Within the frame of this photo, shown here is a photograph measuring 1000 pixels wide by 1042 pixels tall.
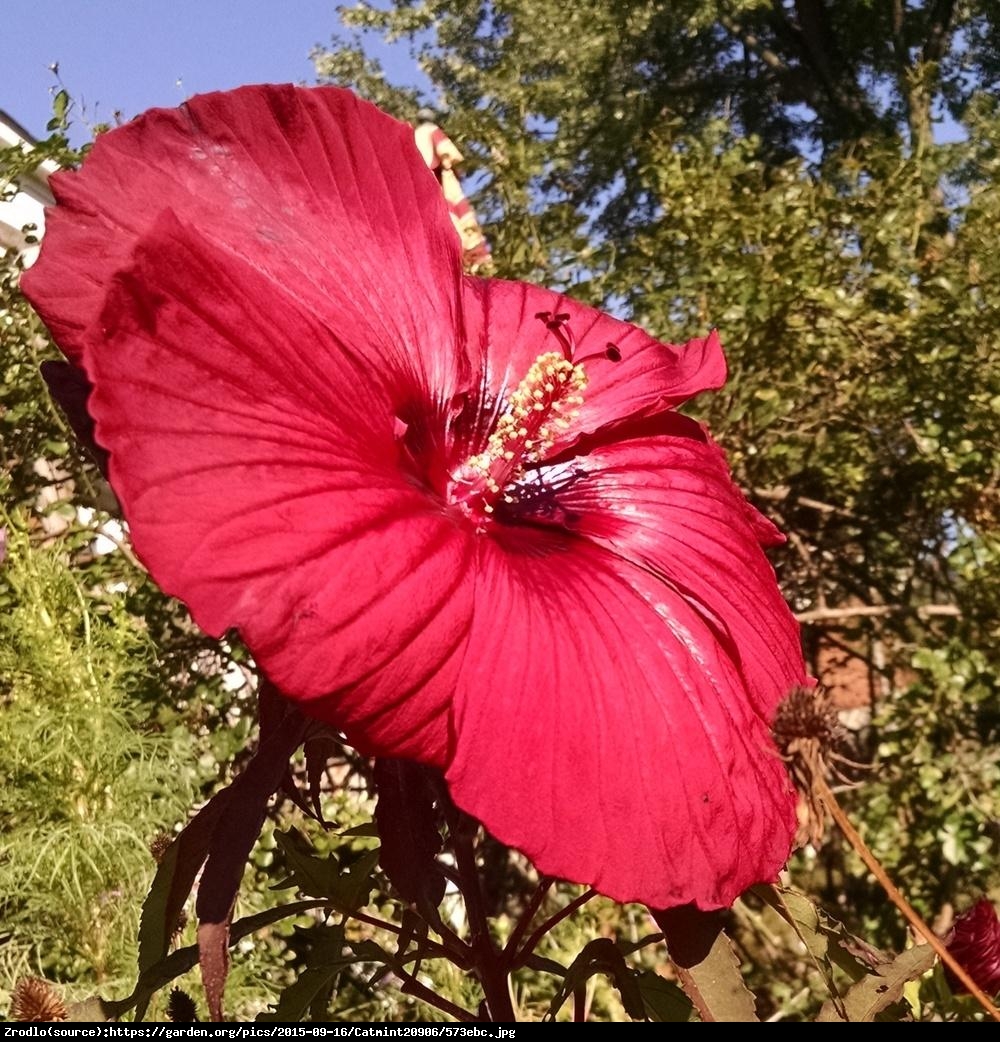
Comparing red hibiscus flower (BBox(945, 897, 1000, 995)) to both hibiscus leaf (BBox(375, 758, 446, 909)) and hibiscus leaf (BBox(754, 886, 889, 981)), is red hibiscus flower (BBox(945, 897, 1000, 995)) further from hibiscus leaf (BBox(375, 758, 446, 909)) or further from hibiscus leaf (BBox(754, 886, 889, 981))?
hibiscus leaf (BBox(375, 758, 446, 909))

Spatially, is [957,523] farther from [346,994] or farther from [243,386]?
[243,386]

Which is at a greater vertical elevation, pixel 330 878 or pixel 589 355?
pixel 589 355

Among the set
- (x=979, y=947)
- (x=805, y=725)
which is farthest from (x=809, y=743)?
(x=979, y=947)

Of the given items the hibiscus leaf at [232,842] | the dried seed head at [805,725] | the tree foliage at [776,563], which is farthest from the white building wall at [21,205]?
the dried seed head at [805,725]

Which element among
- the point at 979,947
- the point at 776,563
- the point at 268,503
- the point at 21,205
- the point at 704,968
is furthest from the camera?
the point at 776,563

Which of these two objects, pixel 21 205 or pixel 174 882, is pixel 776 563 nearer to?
pixel 21 205

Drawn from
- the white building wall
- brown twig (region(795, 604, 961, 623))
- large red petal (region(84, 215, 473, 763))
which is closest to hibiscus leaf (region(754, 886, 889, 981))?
large red petal (region(84, 215, 473, 763))

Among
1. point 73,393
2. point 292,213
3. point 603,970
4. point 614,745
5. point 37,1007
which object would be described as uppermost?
point 292,213
